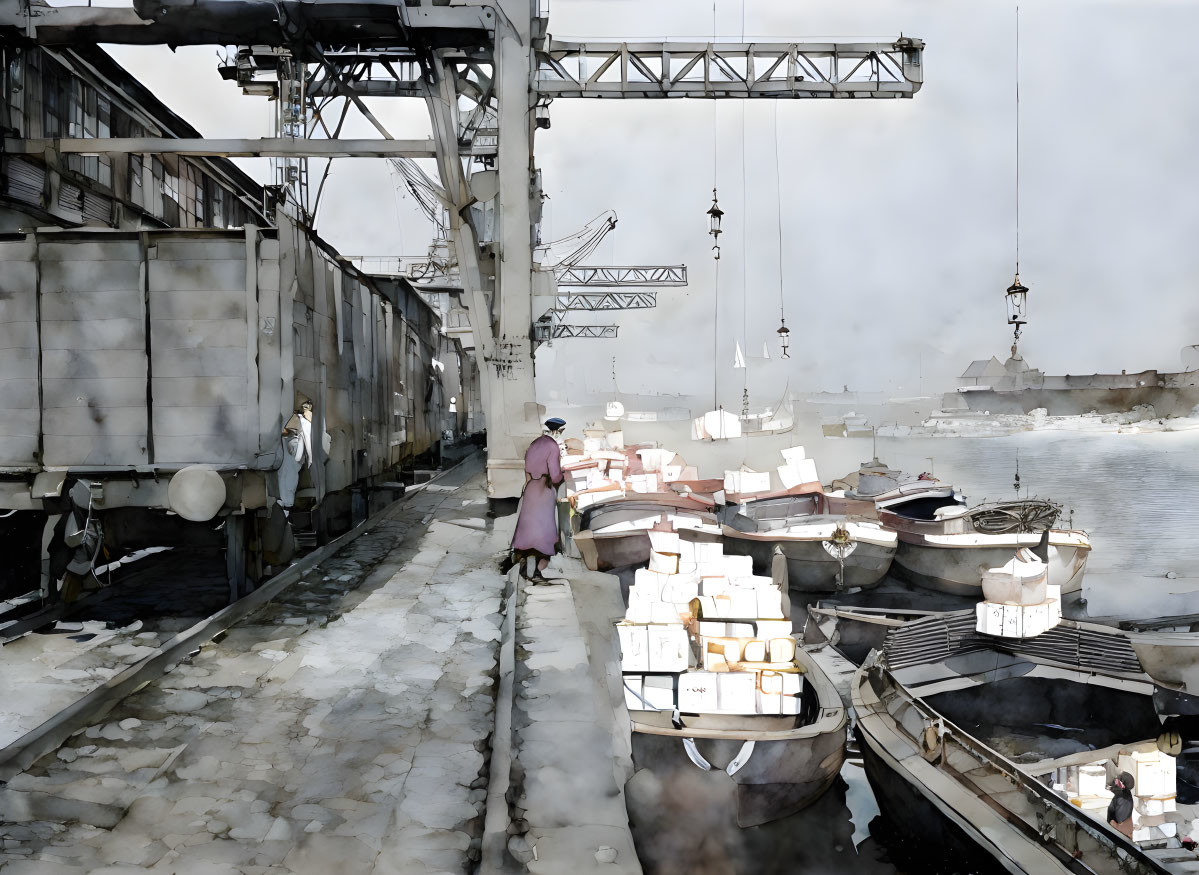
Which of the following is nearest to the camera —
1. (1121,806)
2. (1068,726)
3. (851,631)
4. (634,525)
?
(1121,806)

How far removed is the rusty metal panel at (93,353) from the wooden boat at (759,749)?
6.29 metres

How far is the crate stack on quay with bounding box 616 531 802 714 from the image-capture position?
9297mm

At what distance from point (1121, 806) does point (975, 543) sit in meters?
12.0

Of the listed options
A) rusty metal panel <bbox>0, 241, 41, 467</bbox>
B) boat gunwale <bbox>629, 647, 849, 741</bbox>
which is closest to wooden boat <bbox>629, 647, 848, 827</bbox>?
boat gunwale <bbox>629, 647, 849, 741</bbox>

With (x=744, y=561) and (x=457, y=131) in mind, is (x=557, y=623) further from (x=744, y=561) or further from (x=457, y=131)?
(x=457, y=131)

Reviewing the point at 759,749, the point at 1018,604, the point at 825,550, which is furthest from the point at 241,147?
the point at 825,550

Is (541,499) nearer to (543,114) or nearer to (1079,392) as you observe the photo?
(543,114)

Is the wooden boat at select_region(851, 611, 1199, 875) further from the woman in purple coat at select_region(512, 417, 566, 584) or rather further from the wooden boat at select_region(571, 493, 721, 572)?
the woman in purple coat at select_region(512, 417, 566, 584)

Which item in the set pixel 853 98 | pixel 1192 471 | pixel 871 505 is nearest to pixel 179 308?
pixel 853 98

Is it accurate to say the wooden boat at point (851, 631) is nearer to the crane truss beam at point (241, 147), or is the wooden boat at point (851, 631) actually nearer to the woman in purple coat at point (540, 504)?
the woman in purple coat at point (540, 504)

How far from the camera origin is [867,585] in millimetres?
19562

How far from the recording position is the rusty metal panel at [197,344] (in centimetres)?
713

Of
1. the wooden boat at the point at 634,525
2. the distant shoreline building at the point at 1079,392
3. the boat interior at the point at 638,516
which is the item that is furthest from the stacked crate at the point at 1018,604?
the distant shoreline building at the point at 1079,392

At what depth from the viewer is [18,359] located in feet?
23.2
